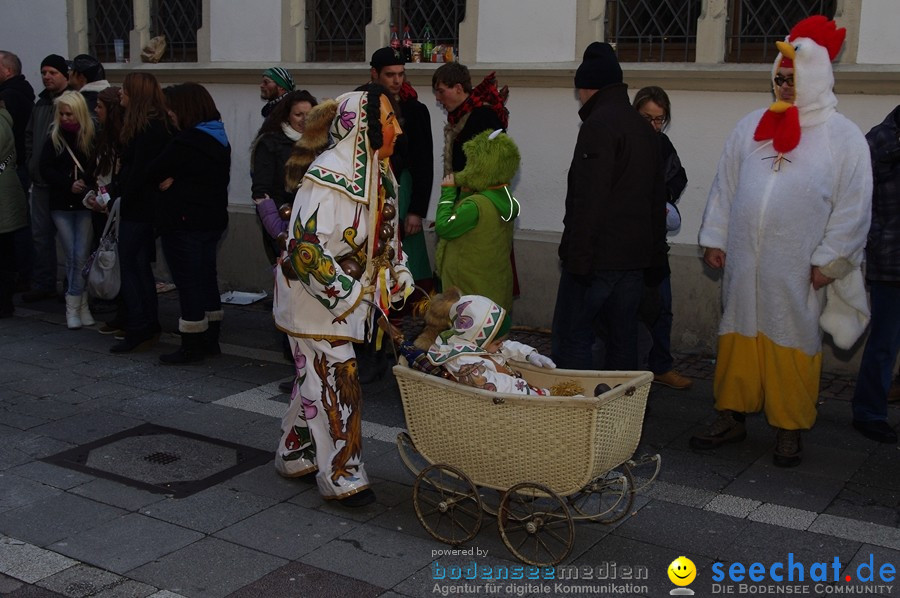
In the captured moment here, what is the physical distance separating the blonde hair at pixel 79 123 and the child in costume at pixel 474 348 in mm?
5004

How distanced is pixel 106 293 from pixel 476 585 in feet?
16.7

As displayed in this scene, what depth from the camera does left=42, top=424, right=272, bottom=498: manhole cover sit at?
5.94m

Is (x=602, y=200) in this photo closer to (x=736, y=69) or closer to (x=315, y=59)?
(x=736, y=69)

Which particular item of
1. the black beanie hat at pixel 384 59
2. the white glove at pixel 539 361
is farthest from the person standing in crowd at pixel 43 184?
the white glove at pixel 539 361

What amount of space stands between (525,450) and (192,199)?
4.20 metres

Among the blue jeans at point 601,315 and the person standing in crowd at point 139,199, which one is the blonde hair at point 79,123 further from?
the blue jeans at point 601,315

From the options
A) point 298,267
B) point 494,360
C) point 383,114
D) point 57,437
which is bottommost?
point 57,437

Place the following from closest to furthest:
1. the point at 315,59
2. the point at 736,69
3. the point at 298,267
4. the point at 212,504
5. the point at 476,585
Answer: the point at 476,585 < the point at 298,267 < the point at 212,504 < the point at 736,69 < the point at 315,59

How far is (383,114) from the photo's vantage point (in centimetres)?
524

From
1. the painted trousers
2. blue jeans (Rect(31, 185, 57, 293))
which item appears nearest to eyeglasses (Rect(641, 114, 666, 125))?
the painted trousers

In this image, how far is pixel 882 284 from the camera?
666cm

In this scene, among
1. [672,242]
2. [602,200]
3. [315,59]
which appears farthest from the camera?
[315,59]

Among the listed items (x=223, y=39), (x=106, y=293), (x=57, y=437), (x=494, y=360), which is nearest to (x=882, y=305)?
(x=494, y=360)

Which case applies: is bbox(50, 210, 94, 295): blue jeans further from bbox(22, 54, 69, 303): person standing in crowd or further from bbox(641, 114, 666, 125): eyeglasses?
bbox(641, 114, 666, 125): eyeglasses
